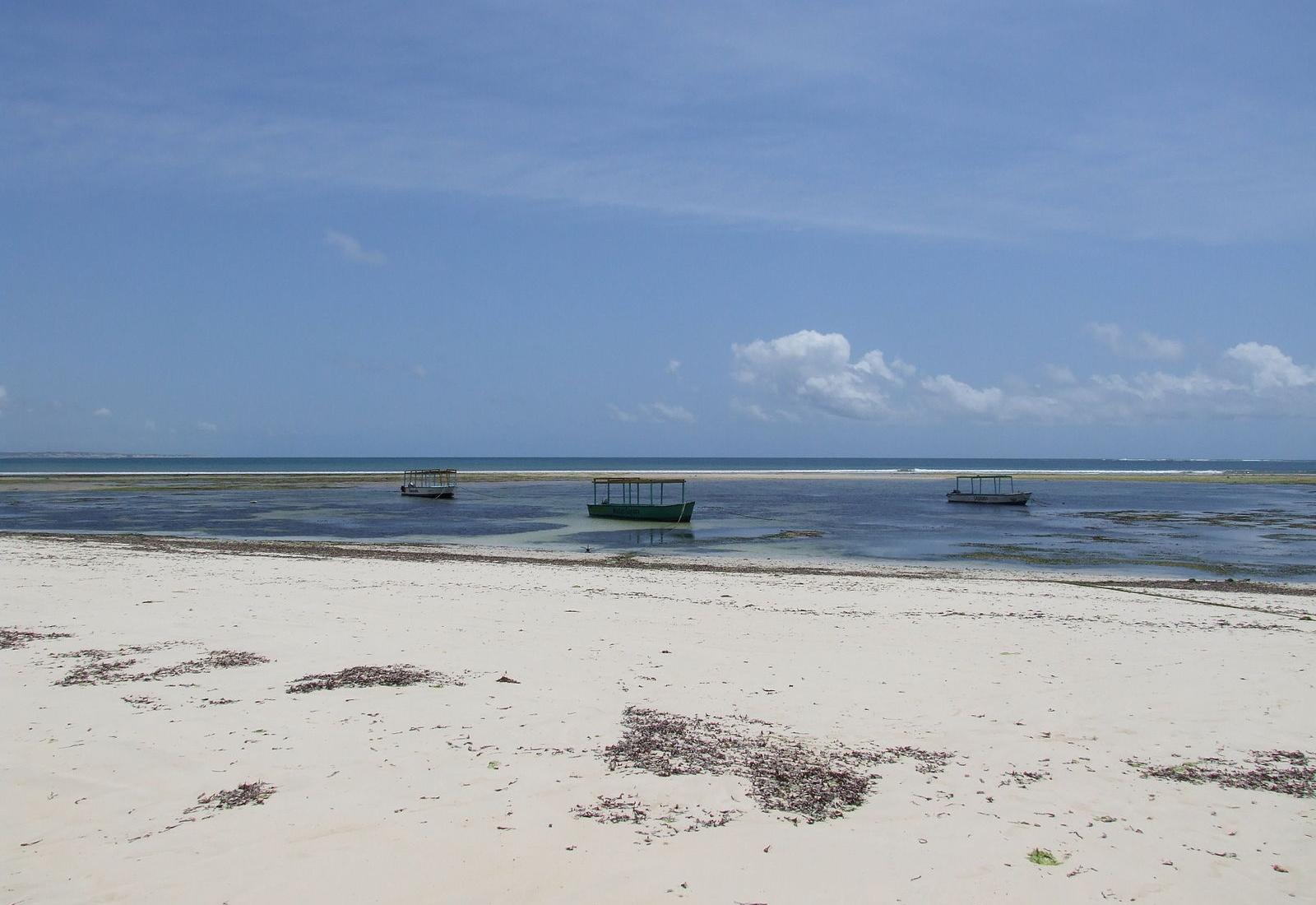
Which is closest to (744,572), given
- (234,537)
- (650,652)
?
(650,652)

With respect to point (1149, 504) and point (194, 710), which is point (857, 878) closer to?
point (194, 710)

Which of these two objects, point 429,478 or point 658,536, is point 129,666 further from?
point 429,478

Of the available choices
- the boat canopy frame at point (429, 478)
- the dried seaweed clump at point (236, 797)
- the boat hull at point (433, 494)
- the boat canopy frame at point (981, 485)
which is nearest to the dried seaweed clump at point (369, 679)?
the dried seaweed clump at point (236, 797)

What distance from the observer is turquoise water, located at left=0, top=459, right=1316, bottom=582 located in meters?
29.1

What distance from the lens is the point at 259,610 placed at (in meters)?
13.6

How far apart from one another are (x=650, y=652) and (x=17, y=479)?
102 m

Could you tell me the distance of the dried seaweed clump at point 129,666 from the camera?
9.12 metres

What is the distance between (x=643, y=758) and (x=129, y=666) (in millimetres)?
6296

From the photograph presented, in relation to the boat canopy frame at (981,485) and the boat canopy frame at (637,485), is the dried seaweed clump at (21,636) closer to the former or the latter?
the boat canopy frame at (637,485)

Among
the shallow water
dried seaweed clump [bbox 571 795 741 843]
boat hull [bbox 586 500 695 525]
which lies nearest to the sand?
dried seaweed clump [bbox 571 795 741 843]

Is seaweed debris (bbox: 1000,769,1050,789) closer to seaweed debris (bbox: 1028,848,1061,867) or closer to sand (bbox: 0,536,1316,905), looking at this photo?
sand (bbox: 0,536,1316,905)

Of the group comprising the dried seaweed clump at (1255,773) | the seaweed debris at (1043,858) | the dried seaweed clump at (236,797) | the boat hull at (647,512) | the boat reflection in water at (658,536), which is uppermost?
the dried seaweed clump at (236,797)

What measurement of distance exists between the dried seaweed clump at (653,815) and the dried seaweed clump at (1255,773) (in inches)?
143

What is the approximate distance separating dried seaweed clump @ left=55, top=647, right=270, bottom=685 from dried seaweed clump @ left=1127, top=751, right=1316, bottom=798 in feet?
30.1
